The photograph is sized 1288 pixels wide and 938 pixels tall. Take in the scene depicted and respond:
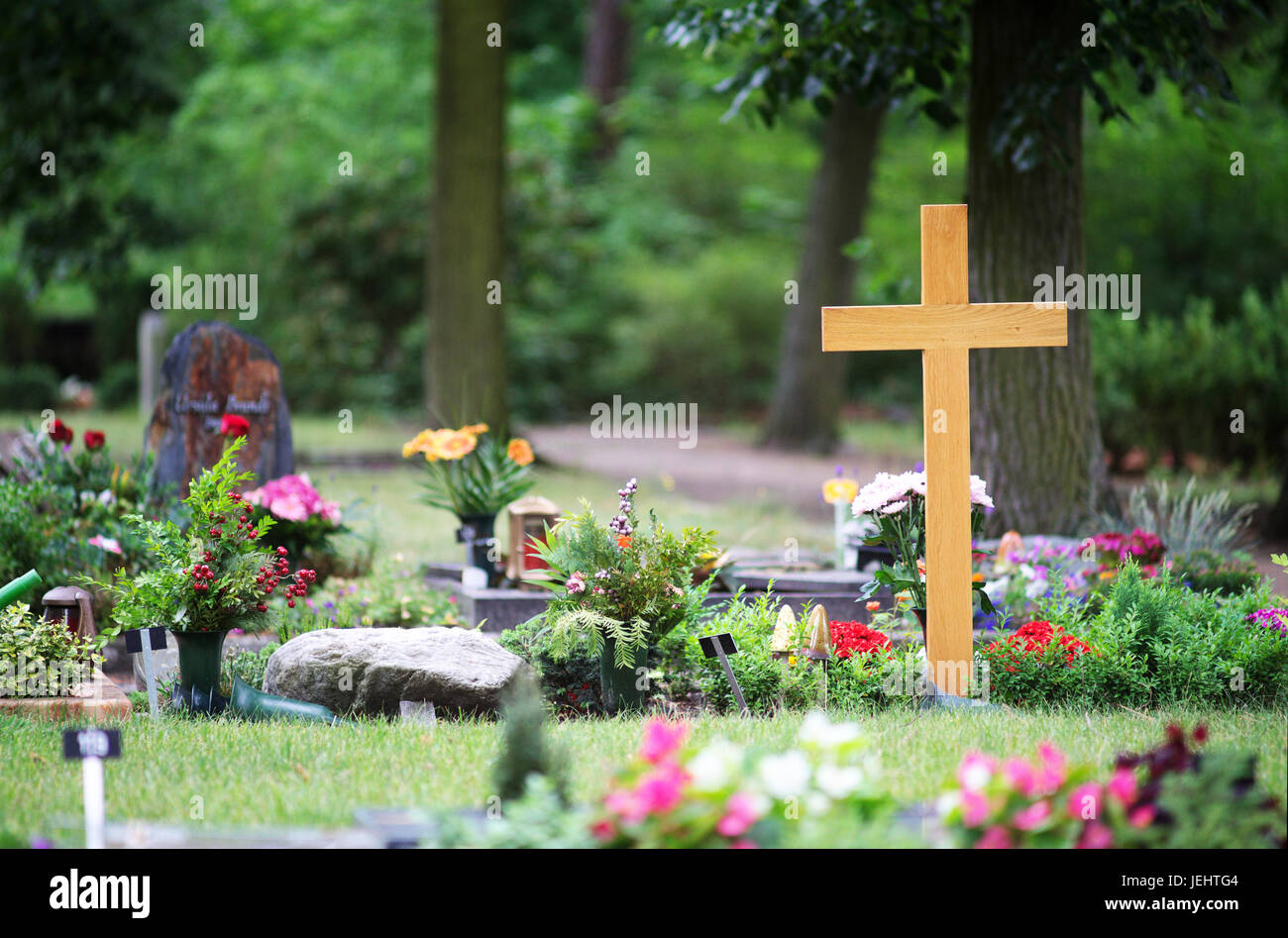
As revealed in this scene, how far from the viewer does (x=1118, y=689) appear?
5.97 metres

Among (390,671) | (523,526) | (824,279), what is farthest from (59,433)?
(824,279)

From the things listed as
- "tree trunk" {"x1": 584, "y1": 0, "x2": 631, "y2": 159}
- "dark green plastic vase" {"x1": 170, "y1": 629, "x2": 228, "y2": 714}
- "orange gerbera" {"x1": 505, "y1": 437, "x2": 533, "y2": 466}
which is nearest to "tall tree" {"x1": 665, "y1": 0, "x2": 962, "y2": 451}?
"orange gerbera" {"x1": 505, "y1": 437, "x2": 533, "y2": 466}


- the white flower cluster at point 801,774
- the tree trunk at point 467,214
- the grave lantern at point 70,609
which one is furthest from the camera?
the tree trunk at point 467,214

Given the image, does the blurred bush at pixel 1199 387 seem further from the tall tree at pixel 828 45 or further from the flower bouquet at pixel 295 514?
the flower bouquet at pixel 295 514

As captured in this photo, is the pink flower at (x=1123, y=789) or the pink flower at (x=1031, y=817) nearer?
the pink flower at (x=1031, y=817)

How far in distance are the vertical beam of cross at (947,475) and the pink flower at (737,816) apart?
2.74 m

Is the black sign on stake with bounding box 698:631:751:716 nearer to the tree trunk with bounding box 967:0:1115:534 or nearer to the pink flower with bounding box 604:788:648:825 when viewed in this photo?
the pink flower with bounding box 604:788:648:825

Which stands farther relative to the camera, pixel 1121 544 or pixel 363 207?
pixel 363 207

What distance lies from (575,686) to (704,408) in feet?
63.4

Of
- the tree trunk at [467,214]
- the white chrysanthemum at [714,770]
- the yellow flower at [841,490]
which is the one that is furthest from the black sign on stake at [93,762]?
the tree trunk at [467,214]

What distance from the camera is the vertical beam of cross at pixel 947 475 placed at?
583 centimetres
